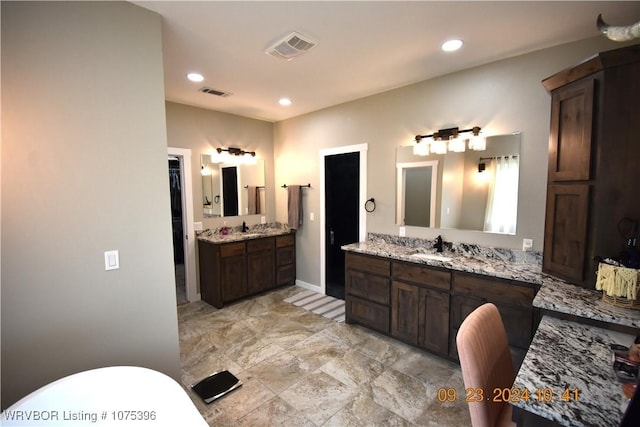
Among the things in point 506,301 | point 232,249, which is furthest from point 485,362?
point 232,249

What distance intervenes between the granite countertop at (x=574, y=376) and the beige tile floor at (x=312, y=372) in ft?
3.17

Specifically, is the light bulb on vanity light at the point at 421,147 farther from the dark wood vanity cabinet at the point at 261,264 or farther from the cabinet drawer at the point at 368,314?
the dark wood vanity cabinet at the point at 261,264

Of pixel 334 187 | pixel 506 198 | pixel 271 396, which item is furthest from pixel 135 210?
pixel 506 198

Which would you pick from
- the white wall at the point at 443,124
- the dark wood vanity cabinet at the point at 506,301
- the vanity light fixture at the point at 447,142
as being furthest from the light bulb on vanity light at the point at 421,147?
the dark wood vanity cabinet at the point at 506,301

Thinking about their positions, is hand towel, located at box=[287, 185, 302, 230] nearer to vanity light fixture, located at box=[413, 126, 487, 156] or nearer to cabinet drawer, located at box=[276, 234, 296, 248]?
cabinet drawer, located at box=[276, 234, 296, 248]

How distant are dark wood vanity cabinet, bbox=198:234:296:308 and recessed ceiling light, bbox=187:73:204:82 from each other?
1.93 metres

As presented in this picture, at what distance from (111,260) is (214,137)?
2.82 metres

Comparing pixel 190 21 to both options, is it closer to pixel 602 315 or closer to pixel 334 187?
pixel 334 187

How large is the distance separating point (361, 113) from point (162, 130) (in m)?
2.50

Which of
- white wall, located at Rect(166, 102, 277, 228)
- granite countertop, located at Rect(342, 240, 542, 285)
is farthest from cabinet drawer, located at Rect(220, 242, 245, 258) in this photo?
granite countertop, located at Rect(342, 240, 542, 285)

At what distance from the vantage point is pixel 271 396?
2184 millimetres

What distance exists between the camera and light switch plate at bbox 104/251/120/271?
5.60ft

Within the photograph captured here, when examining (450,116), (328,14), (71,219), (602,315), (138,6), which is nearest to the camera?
(602,315)

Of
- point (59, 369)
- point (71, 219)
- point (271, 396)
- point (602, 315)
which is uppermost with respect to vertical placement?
point (71, 219)
